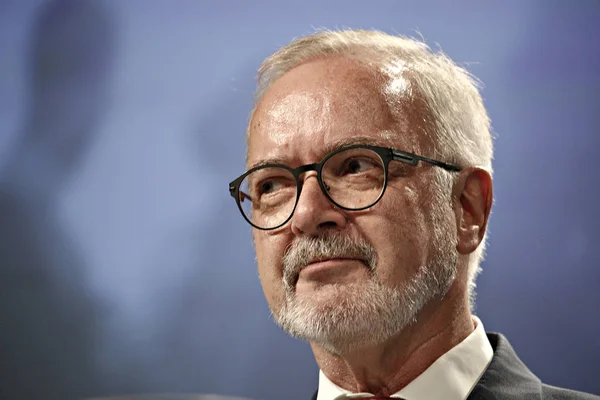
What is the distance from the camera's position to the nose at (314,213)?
1.51 metres

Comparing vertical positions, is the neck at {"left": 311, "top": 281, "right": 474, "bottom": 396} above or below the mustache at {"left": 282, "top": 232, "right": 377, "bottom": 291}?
below

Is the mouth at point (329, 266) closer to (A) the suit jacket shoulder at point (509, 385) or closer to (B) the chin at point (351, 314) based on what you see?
(B) the chin at point (351, 314)

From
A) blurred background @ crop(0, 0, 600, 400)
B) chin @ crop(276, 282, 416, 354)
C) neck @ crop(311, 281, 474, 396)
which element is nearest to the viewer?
chin @ crop(276, 282, 416, 354)

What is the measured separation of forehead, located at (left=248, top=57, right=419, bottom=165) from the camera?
158cm

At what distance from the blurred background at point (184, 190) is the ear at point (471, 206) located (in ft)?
1.66

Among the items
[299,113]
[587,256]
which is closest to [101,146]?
[299,113]

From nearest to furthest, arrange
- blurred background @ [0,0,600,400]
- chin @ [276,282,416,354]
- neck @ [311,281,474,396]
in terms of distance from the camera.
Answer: chin @ [276,282,416,354] < neck @ [311,281,474,396] < blurred background @ [0,0,600,400]

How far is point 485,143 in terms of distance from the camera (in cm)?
181

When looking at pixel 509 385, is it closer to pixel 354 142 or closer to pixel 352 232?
pixel 352 232

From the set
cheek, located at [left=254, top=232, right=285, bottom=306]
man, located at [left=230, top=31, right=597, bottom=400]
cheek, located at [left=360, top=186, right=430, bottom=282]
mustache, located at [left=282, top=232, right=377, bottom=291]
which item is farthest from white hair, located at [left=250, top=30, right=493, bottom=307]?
cheek, located at [left=254, top=232, right=285, bottom=306]

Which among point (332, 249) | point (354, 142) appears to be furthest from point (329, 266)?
point (354, 142)

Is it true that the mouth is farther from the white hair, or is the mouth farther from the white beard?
the white hair

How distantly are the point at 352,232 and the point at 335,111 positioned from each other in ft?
0.93

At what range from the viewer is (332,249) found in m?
1.50
